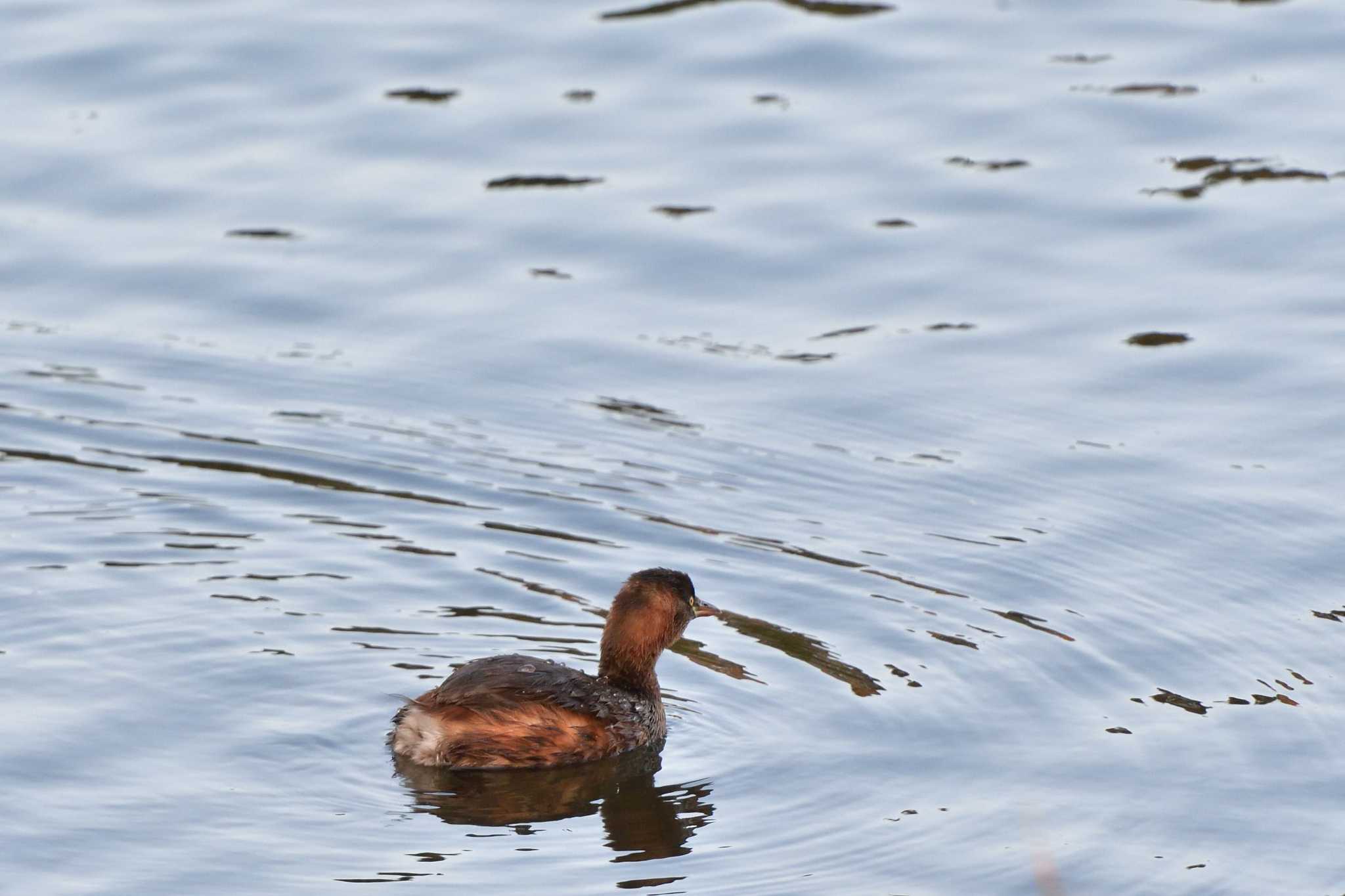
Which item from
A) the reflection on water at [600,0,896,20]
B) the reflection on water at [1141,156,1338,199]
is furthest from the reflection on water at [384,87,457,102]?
the reflection on water at [1141,156,1338,199]

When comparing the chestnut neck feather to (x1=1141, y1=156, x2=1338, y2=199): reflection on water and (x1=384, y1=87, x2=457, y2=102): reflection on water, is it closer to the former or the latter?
(x1=1141, y1=156, x2=1338, y2=199): reflection on water

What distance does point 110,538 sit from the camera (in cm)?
1128

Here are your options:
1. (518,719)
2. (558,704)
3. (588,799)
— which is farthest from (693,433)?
(588,799)

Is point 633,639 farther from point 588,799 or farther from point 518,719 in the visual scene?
point 588,799

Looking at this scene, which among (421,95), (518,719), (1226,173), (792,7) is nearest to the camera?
(518,719)

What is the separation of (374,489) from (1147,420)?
4128 millimetres

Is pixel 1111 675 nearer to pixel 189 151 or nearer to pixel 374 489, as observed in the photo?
pixel 374 489

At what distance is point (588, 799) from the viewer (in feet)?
30.7

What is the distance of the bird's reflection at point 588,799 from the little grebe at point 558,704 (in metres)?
0.06

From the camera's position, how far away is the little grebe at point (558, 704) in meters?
9.42

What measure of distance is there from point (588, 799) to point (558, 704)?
1.50ft

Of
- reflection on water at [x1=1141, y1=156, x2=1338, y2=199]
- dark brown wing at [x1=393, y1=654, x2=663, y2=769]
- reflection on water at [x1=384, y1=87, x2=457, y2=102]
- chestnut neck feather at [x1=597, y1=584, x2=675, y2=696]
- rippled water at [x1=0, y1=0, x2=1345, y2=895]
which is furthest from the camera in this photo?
reflection on water at [x1=384, y1=87, x2=457, y2=102]

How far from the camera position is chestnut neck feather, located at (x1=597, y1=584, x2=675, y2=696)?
1009 centimetres

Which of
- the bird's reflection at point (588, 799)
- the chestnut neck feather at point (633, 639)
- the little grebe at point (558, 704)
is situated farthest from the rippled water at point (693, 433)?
the chestnut neck feather at point (633, 639)
